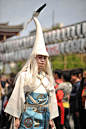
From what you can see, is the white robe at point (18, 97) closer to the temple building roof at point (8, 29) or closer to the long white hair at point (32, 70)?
the long white hair at point (32, 70)

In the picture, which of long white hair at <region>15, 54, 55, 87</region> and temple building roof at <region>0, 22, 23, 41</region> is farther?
temple building roof at <region>0, 22, 23, 41</region>

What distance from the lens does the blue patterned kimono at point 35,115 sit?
2.54 m

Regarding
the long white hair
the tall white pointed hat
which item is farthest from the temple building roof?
the long white hair

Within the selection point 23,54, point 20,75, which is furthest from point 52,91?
point 23,54

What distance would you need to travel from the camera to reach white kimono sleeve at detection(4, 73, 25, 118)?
253cm

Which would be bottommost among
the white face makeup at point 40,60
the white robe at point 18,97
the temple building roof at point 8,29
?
the white robe at point 18,97

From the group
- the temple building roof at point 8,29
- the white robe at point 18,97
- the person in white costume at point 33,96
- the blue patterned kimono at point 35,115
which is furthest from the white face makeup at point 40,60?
the temple building roof at point 8,29

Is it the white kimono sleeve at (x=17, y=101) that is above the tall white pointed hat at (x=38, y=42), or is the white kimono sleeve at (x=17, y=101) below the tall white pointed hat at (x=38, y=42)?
below

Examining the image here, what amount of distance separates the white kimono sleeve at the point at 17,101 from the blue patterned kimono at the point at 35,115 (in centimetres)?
9

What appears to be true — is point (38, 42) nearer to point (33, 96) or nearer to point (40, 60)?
point (40, 60)

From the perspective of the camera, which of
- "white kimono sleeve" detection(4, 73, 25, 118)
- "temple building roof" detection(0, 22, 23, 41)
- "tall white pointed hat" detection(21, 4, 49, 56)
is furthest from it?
"temple building roof" detection(0, 22, 23, 41)

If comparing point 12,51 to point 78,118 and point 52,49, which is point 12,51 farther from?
point 78,118

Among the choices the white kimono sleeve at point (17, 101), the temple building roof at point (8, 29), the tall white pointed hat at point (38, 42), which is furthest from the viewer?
the temple building roof at point (8, 29)

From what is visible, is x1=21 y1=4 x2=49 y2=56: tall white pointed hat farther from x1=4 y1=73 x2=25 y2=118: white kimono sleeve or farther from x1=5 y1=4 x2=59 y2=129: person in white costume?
x1=4 y1=73 x2=25 y2=118: white kimono sleeve
